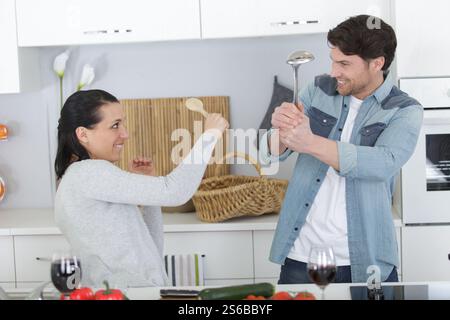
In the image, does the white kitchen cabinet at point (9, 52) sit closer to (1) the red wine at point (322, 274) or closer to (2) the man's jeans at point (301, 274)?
(2) the man's jeans at point (301, 274)

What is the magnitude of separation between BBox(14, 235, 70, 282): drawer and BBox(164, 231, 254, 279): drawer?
1.60 feet

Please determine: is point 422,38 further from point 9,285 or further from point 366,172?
point 9,285

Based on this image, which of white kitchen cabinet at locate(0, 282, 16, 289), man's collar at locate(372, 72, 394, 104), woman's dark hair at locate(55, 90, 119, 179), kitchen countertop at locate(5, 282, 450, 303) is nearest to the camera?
kitchen countertop at locate(5, 282, 450, 303)

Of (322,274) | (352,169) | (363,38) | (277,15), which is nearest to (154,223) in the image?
(352,169)

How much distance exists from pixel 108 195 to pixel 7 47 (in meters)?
1.61

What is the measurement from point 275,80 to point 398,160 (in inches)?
56.9

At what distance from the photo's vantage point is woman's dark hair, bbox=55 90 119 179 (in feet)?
7.50

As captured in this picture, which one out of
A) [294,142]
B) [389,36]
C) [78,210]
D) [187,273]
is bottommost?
[187,273]

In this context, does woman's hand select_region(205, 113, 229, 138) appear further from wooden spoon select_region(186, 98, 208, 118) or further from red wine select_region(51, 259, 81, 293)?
wooden spoon select_region(186, 98, 208, 118)

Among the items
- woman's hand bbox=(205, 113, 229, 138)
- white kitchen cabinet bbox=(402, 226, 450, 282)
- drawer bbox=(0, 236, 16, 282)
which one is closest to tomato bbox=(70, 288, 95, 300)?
woman's hand bbox=(205, 113, 229, 138)
